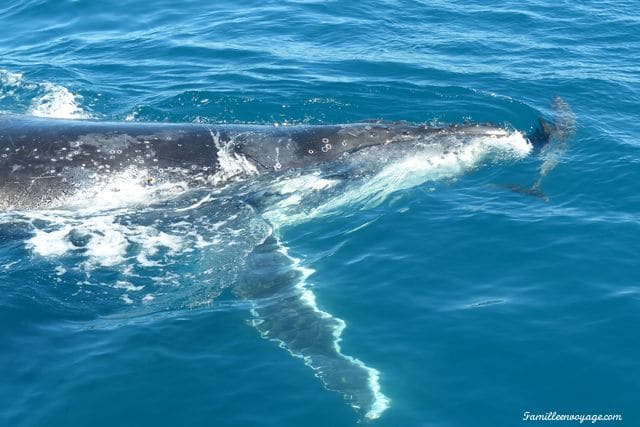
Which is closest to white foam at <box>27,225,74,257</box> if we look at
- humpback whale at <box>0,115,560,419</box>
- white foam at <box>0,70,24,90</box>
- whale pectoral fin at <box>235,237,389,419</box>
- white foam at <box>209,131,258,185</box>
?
humpback whale at <box>0,115,560,419</box>

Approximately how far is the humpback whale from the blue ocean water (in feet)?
0.79

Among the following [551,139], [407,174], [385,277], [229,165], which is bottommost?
[385,277]

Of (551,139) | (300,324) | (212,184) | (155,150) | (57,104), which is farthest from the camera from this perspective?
(57,104)

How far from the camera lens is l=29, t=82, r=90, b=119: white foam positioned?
101 ft

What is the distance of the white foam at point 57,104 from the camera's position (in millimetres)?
30812

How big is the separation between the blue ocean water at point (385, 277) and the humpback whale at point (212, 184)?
241 mm

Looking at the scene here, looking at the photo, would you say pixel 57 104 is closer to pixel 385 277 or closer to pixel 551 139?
pixel 385 277

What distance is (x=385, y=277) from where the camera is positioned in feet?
64.4

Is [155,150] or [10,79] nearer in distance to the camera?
[155,150]

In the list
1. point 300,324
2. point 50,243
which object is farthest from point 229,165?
point 300,324

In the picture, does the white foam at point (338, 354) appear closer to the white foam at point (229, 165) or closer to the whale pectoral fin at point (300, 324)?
the whale pectoral fin at point (300, 324)

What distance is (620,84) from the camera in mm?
31938

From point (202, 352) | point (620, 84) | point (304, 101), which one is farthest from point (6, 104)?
point (620, 84)

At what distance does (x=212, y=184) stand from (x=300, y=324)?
6353 millimetres
